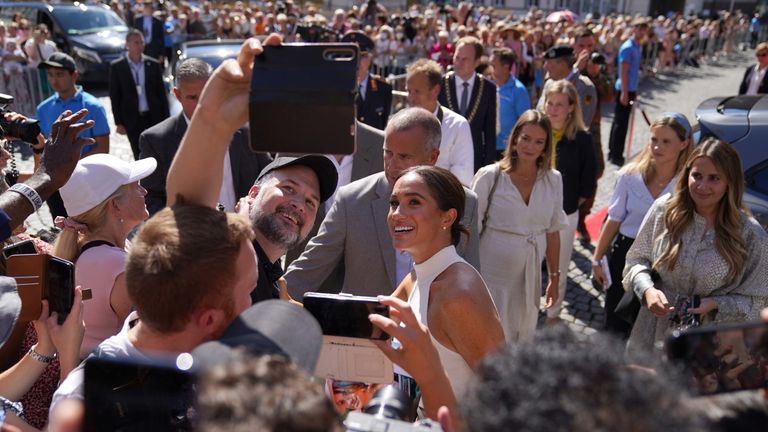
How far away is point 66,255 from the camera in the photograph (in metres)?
2.39

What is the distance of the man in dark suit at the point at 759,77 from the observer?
8.76 meters

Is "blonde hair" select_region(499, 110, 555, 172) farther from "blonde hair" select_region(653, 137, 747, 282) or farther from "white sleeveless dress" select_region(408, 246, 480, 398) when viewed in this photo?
"white sleeveless dress" select_region(408, 246, 480, 398)

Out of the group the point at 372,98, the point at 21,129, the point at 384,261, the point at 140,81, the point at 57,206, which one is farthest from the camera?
the point at 140,81

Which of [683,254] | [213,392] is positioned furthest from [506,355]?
[683,254]

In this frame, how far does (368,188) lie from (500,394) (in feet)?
7.47

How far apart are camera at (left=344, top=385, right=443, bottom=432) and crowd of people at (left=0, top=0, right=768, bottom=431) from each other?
4 centimetres

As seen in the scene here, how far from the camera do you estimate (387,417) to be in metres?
1.18

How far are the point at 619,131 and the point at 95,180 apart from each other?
8.37 m

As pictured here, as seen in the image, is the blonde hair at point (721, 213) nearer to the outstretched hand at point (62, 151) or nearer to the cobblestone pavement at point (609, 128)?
the cobblestone pavement at point (609, 128)

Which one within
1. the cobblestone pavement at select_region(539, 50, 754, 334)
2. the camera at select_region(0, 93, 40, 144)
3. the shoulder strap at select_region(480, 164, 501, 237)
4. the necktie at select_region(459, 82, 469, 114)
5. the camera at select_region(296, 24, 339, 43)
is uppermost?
the camera at select_region(0, 93, 40, 144)

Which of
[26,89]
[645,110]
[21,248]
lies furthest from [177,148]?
[645,110]

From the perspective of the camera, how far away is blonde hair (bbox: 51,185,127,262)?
2406 millimetres

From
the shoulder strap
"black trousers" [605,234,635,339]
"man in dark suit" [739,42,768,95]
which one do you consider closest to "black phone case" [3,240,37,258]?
the shoulder strap

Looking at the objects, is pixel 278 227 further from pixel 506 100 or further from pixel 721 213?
pixel 506 100
